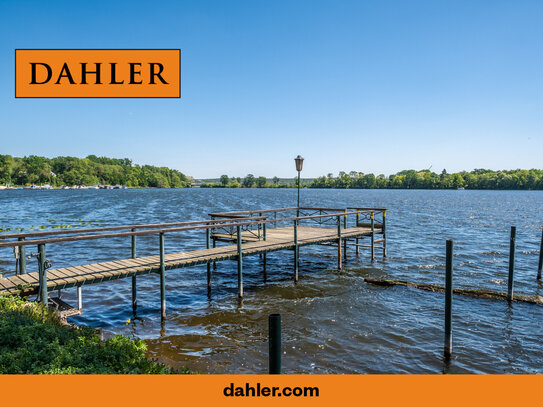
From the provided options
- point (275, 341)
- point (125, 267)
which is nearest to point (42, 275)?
point (125, 267)

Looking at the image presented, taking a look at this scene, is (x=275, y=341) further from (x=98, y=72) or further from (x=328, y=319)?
(x=98, y=72)

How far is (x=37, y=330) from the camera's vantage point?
594 centimetres

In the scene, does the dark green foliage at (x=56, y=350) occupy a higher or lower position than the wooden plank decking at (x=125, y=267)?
lower

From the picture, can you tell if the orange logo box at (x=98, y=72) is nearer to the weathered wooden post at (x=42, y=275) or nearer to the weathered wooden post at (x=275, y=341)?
the weathered wooden post at (x=42, y=275)

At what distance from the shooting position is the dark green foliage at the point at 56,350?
4.96 m

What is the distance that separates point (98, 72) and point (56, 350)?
10.1m

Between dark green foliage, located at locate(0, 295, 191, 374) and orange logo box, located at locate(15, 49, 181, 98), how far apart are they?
321 inches

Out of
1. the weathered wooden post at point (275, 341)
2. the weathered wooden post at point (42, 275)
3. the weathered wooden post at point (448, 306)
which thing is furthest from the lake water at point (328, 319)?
the weathered wooden post at point (275, 341)

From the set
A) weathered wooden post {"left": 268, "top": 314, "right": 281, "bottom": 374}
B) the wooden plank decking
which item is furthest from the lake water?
weathered wooden post {"left": 268, "top": 314, "right": 281, "bottom": 374}

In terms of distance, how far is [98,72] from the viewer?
42.1 ft

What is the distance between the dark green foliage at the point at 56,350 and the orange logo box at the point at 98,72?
8.15 m

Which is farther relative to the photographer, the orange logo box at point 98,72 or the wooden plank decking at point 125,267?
the orange logo box at point 98,72

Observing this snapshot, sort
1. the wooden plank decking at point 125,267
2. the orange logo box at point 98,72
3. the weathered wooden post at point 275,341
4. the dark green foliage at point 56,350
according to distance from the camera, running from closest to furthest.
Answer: the weathered wooden post at point 275,341
the dark green foliage at point 56,350
the wooden plank decking at point 125,267
the orange logo box at point 98,72
